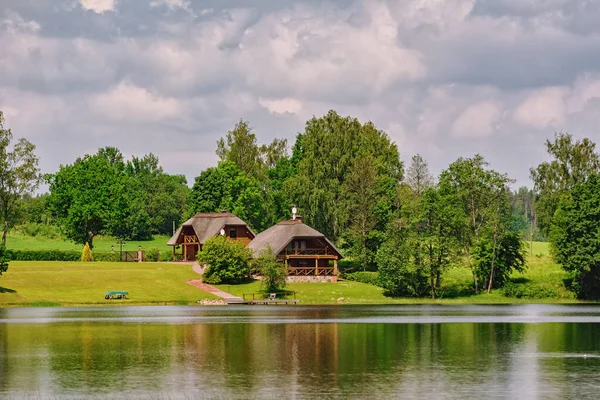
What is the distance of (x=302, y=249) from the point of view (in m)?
117

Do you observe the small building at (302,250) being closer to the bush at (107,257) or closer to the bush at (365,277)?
the bush at (365,277)

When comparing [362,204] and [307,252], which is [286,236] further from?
[362,204]

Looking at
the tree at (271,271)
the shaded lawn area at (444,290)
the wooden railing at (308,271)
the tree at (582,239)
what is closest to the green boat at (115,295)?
the shaded lawn area at (444,290)

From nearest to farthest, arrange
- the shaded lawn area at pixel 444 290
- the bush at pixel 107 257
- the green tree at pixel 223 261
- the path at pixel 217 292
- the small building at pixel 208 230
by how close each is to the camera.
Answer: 1. the path at pixel 217 292
2. the shaded lawn area at pixel 444 290
3. the green tree at pixel 223 261
4. the small building at pixel 208 230
5. the bush at pixel 107 257

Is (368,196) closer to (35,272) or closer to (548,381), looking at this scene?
(35,272)

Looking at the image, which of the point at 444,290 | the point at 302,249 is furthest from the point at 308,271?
the point at 444,290

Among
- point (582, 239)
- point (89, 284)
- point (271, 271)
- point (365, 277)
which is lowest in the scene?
point (89, 284)

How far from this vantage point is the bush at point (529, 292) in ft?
348

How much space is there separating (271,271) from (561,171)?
49.4 metres

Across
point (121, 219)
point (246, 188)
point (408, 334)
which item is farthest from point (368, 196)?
point (408, 334)

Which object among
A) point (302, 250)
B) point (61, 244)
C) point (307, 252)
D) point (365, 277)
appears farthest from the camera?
point (61, 244)

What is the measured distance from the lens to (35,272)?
105812 mm

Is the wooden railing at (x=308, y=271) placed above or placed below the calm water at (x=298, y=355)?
above

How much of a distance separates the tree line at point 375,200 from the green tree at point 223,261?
15678mm
